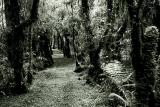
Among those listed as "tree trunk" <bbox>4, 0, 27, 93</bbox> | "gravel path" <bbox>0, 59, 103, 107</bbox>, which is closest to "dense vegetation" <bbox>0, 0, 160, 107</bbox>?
"tree trunk" <bbox>4, 0, 27, 93</bbox>

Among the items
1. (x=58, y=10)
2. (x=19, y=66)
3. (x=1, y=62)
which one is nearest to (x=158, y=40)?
(x=19, y=66)

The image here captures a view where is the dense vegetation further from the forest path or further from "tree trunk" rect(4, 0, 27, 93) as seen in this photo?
the forest path

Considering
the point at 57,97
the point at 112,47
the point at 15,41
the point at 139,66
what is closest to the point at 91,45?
the point at 112,47

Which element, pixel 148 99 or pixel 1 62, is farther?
pixel 1 62

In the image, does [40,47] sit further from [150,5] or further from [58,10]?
[150,5]

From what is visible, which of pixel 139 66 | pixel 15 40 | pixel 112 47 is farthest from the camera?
pixel 112 47

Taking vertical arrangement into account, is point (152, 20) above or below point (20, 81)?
above

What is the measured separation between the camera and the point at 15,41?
43.7 ft

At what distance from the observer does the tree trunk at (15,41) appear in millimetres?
13250

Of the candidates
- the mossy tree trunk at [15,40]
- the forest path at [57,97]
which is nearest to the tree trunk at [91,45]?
the forest path at [57,97]

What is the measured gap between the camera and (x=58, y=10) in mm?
33938

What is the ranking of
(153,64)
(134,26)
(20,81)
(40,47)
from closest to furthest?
(134,26) → (153,64) → (20,81) → (40,47)

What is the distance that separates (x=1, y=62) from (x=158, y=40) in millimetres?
8637

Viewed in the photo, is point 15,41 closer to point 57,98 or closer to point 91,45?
point 57,98
